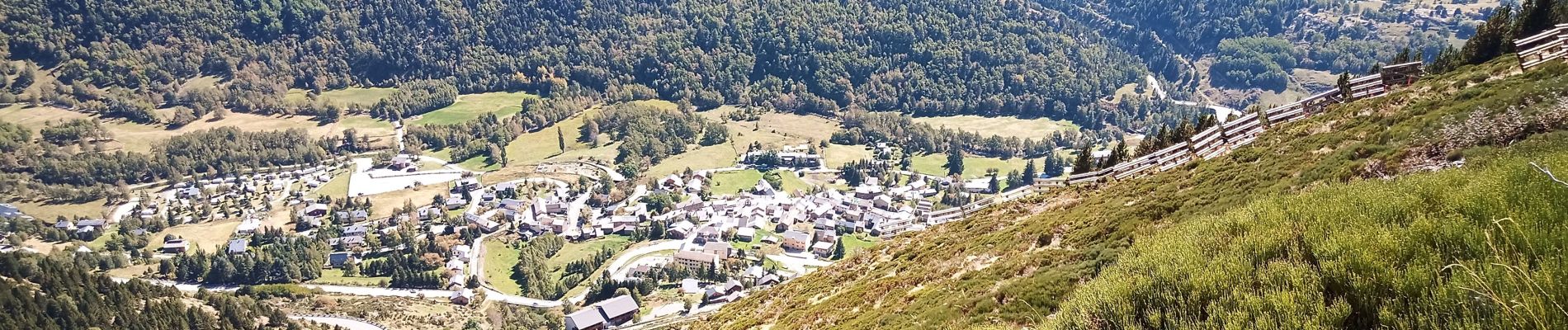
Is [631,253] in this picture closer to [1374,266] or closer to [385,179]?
[385,179]

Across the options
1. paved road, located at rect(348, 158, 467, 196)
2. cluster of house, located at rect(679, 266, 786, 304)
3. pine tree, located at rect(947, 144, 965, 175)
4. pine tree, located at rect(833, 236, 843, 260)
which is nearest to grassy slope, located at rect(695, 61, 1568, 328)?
cluster of house, located at rect(679, 266, 786, 304)

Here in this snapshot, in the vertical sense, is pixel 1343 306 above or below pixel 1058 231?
above

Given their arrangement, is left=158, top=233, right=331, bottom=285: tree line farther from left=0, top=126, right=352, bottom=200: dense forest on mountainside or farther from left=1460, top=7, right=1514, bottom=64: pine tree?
left=1460, top=7, right=1514, bottom=64: pine tree

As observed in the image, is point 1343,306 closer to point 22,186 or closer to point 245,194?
point 245,194

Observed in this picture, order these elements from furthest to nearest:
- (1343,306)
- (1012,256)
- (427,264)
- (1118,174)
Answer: (427,264) → (1118,174) → (1012,256) → (1343,306)

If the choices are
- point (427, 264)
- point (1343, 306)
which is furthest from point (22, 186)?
point (1343, 306)

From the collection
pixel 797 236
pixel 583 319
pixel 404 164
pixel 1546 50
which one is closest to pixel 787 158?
pixel 797 236

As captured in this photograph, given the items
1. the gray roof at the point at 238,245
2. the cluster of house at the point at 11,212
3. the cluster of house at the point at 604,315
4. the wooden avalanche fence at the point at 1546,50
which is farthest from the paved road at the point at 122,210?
the wooden avalanche fence at the point at 1546,50
